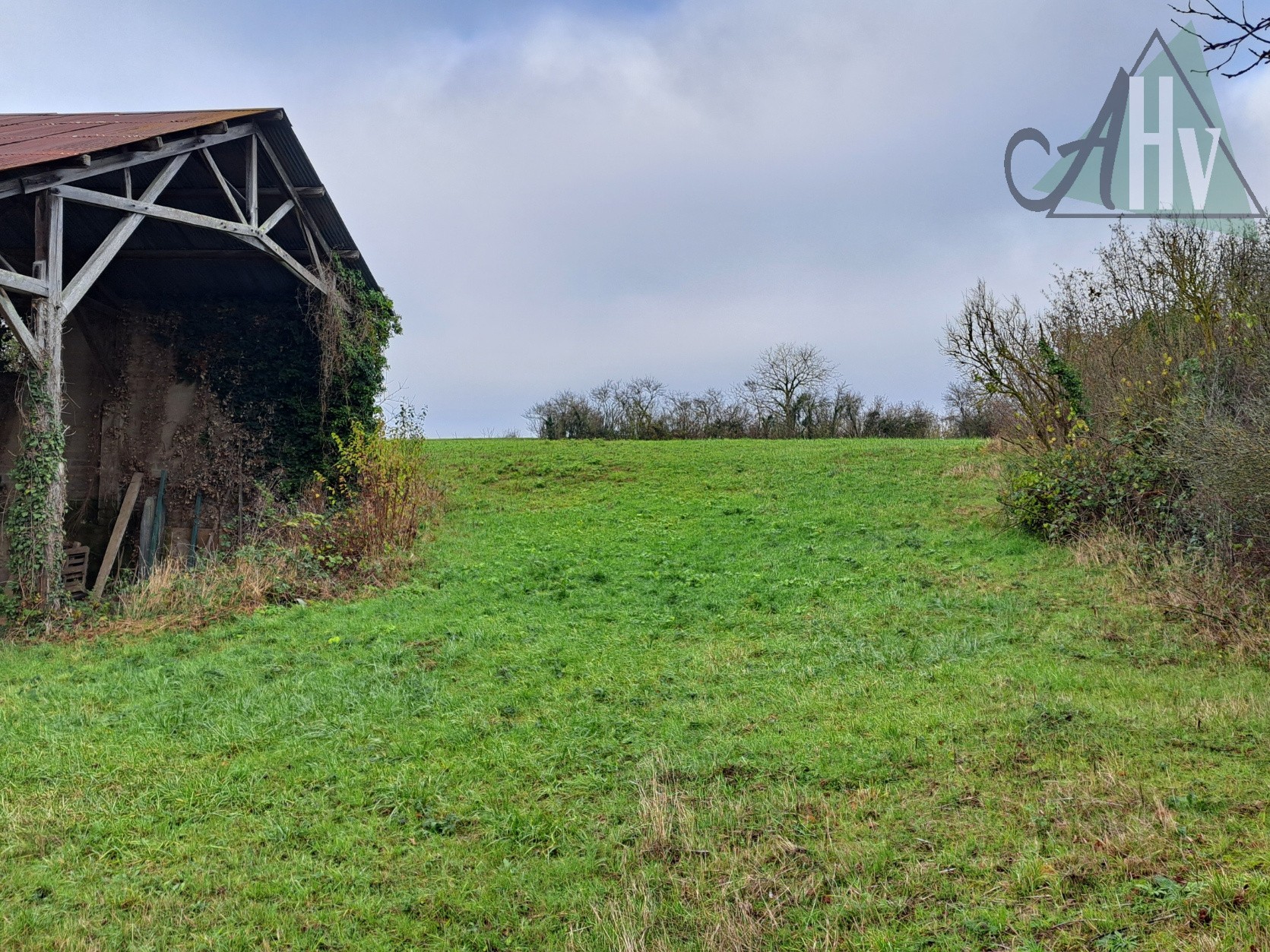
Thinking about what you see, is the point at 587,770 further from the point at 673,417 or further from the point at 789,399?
the point at 789,399

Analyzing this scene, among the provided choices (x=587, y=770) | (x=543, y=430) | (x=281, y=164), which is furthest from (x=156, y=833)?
(x=543, y=430)

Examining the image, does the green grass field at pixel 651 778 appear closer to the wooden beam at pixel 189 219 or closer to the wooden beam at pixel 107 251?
the wooden beam at pixel 107 251

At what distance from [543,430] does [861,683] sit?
30.2m

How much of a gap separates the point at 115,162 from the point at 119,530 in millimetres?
6286

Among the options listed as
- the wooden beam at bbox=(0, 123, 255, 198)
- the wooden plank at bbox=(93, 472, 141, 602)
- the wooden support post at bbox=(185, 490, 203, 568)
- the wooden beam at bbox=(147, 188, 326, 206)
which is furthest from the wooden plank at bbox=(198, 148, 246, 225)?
the wooden plank at bbox=(93, 472, 141, 602)

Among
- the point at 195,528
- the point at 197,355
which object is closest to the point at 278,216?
the point at 197,355

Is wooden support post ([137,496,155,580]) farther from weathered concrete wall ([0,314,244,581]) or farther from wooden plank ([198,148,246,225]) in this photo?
wooden plank ([198,148,246,225])

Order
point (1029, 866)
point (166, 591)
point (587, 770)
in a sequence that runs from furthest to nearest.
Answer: point (166, 591) < point (587, 770) < point (1029, 866)

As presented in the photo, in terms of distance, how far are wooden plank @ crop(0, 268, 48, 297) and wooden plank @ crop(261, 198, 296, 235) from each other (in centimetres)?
312

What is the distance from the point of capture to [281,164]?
Answer: 11500mm

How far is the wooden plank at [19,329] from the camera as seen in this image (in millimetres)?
7773

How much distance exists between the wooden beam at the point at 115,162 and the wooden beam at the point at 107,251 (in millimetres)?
223

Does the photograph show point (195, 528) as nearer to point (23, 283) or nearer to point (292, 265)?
point (292, 265)

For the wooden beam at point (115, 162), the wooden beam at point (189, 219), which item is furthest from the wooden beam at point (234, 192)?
the wooden beam at point (115, 162)
